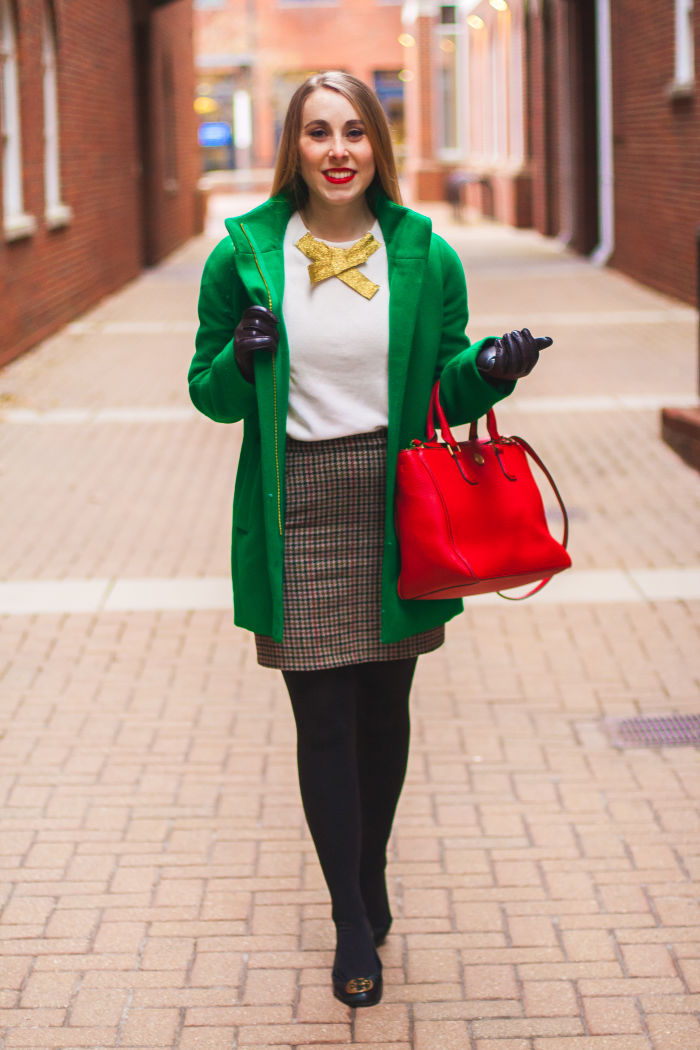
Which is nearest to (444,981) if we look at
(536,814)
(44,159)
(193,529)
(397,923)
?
(397,923)

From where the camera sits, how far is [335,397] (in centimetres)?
301

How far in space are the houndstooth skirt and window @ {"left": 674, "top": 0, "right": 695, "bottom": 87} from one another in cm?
1324

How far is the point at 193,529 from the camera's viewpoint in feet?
24.3

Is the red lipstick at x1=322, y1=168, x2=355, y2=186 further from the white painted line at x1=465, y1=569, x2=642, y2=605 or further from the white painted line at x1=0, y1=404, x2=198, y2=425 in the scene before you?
the white painted line at x1=0, y1=404, x2=198, y2=425

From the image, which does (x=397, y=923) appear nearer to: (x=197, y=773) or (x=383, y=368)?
(x=197, y=773)

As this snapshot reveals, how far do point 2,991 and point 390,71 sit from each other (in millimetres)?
47837

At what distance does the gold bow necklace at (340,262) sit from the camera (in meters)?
3.00

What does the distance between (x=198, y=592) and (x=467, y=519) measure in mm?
3498

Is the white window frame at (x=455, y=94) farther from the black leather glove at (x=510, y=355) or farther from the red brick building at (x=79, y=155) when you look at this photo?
the black leather glove at (x=510, y=355)

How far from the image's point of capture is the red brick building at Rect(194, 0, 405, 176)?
4781 cm

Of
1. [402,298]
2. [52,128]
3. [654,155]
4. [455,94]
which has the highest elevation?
[455,94]

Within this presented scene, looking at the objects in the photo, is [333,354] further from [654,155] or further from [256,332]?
[654,155]

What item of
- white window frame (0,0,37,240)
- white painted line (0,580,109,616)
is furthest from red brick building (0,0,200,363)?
white painted line (0,580,109,616)

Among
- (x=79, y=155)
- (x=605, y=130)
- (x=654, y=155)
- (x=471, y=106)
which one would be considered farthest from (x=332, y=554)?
(x=471, y=106)
